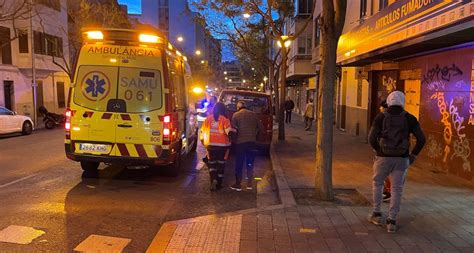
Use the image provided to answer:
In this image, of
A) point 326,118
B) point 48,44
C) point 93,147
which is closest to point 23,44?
point 48,44

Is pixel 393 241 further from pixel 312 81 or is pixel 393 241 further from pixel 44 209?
pixel 312 81

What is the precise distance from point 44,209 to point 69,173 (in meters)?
2.80

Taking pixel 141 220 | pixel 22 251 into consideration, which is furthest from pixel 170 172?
pixel 22 251

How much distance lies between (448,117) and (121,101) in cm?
697

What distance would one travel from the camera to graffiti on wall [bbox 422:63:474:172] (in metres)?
8.49

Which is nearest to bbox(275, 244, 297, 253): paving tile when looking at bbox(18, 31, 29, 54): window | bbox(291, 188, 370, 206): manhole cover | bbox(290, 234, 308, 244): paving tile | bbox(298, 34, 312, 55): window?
bbox(290, 234, 308, 244): paving tile

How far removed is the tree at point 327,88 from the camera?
6.55m

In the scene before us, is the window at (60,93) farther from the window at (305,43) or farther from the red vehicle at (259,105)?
the red vehicle at (259,105)

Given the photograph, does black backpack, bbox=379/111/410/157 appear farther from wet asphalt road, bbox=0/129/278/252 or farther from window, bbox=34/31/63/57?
window, bbox=34/31/63/57

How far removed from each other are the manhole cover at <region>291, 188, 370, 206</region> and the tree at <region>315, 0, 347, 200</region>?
0.16 m

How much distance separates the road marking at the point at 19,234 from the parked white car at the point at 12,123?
12.9m

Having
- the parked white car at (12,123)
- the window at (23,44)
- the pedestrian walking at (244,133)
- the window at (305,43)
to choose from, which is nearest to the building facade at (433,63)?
the pedestrian walking at (244,133)

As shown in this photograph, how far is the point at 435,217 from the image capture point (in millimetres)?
5805

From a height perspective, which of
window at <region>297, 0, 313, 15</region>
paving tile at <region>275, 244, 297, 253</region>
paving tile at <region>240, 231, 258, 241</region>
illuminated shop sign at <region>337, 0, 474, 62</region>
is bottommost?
paving tile at <region>275, 244, 297, 253</region>
